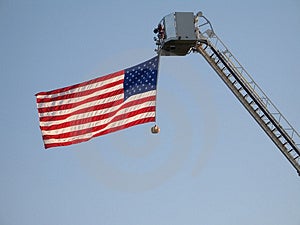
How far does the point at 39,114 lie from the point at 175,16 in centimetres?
909

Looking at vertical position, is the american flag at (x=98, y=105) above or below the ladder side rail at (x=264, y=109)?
above

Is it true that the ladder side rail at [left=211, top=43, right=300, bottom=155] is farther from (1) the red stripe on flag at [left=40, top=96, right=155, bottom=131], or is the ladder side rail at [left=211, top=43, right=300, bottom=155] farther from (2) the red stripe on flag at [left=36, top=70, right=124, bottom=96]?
(2) the red stripe on flag at [left=36, top=70, right=124, bottom=96]

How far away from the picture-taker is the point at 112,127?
153 feet

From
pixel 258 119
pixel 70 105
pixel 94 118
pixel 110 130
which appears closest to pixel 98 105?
pixel 94 118

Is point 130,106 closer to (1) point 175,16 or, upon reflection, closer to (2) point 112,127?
(2) point 112,127

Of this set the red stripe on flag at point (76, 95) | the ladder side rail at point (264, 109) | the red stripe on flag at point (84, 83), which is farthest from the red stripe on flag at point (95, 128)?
the ladder side rail at point (264, 109)

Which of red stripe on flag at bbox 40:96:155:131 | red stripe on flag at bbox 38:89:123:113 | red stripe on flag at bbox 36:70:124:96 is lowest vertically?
red stripe on flag at bbox 40:96:155:131

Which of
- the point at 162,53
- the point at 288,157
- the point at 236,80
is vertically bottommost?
the point at 288,157

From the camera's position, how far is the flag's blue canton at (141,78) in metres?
47.4

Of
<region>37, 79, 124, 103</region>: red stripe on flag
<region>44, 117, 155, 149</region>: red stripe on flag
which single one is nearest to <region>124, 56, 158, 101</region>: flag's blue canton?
<region>37, 79, 124, 103</region>: red stripe on flag

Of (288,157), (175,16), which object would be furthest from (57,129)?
(288,157)

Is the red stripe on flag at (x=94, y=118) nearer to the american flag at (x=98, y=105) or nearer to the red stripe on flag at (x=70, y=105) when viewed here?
the american flag at (x=98, y=105)

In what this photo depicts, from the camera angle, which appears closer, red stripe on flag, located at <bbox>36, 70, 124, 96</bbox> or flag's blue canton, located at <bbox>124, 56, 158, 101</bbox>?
flag's blue canton, located at <bbox>124, 56, 158, 101</bbox>

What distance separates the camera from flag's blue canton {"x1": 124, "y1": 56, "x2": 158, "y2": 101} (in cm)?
4744
